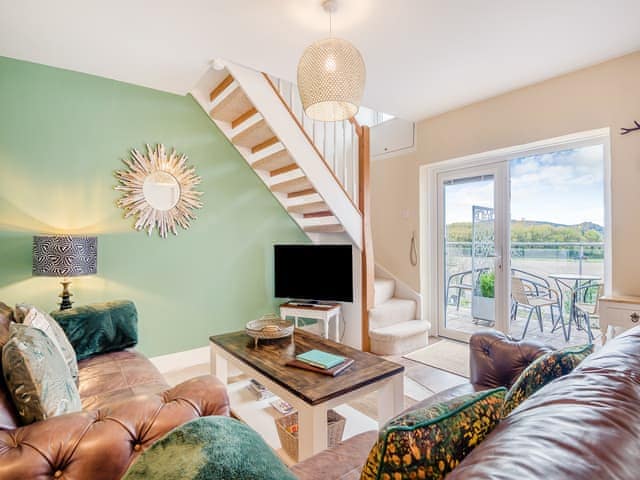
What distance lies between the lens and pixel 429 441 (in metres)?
0.61

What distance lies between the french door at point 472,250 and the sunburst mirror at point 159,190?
2710mm

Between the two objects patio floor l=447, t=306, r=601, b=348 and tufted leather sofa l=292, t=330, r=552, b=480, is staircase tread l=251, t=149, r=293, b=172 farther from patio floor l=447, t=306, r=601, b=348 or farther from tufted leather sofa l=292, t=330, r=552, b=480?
patio floor l=447, t=306, r=601, b=348

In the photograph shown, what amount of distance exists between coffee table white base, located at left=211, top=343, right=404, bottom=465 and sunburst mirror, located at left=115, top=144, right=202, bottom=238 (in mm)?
1332

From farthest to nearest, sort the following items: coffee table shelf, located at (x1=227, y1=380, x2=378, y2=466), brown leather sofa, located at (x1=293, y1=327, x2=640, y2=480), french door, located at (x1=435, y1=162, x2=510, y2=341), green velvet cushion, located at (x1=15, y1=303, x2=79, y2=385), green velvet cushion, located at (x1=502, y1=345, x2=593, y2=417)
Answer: french door, located at (x1=435, y1=162, x2=510, y2=341) → coffee table shelf, located at (x1=227, y1=380, x2=378, y2=466) → green velvet cushion, located at (x1=15, y1=303, x2=79, y2=385) → green velvet cushion, located at (x1=502, y1=345, x2=593, y2=417) → brown leather sofa, located at (x1=293, y1=327, x2=640, y2=480)

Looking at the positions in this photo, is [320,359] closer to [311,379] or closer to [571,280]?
[311,379]

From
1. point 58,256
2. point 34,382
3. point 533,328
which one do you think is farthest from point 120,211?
point 533,328

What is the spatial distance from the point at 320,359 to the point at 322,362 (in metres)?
0.04

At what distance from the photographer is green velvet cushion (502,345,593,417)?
0.98 metres

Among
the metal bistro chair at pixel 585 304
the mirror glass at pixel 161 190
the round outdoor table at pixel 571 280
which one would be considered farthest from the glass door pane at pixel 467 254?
the mirror glass at pixel 161 190

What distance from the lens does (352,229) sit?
332 cm

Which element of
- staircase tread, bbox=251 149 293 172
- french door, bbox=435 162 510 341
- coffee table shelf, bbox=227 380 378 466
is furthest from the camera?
french door, bbox=435 162 510 341

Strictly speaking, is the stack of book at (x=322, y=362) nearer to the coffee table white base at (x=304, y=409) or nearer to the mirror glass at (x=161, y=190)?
the coffee table white base at (x=304, y=409)

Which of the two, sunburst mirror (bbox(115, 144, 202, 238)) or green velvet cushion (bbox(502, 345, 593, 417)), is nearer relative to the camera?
green velvet cushion (bbox(502, 345, 593, 417))

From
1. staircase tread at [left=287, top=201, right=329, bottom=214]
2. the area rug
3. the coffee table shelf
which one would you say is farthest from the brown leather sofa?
staircase tread at [left=287, top=201, right=329, bottom=214]
